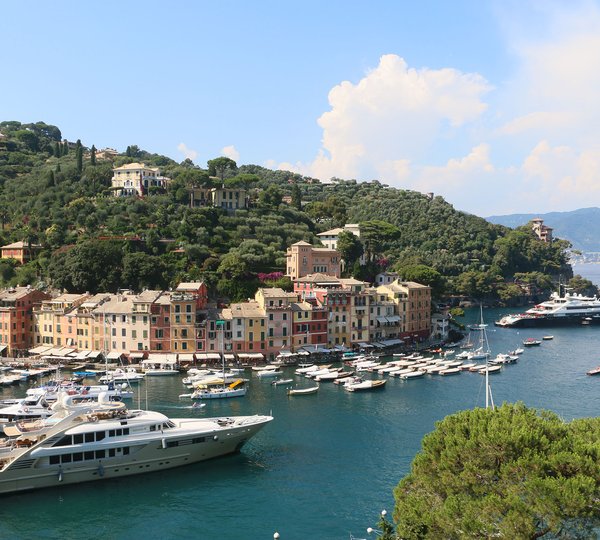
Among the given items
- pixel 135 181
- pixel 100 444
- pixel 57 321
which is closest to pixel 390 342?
pixel 57 321

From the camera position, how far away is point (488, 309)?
12975cm

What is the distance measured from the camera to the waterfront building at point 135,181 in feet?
369

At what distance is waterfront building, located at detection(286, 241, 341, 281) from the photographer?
88.6 metres

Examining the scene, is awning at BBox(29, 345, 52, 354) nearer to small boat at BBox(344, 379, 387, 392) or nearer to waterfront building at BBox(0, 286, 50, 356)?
waterfront building at BBox(0, 286, 50, 356)

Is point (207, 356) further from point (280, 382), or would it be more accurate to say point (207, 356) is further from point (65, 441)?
point (65, 441)

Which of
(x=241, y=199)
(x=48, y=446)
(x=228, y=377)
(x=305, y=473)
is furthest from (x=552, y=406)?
(x=241, y=199)

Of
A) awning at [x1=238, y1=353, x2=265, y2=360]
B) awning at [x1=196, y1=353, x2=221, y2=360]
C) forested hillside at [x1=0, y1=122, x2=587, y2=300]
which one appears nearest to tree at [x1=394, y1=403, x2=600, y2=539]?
awning at [x1=196, y1=353, x2=221, y2=360]

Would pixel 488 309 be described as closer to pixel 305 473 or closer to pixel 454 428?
pixel 305 473

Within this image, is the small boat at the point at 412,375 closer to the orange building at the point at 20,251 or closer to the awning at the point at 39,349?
the awning at the point at 39,349

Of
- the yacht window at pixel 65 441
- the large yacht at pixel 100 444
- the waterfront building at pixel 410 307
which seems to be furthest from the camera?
the waterfront building at pixel 410 307

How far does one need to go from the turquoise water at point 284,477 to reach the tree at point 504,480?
25.2ft

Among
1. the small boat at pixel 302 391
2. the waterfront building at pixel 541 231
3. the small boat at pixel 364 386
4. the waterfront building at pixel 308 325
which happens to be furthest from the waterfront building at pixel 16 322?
the waterfront building at pixel 541 231

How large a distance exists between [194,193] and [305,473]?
3082 inches

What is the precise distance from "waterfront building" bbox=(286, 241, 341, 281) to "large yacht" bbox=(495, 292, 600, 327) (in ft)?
105
